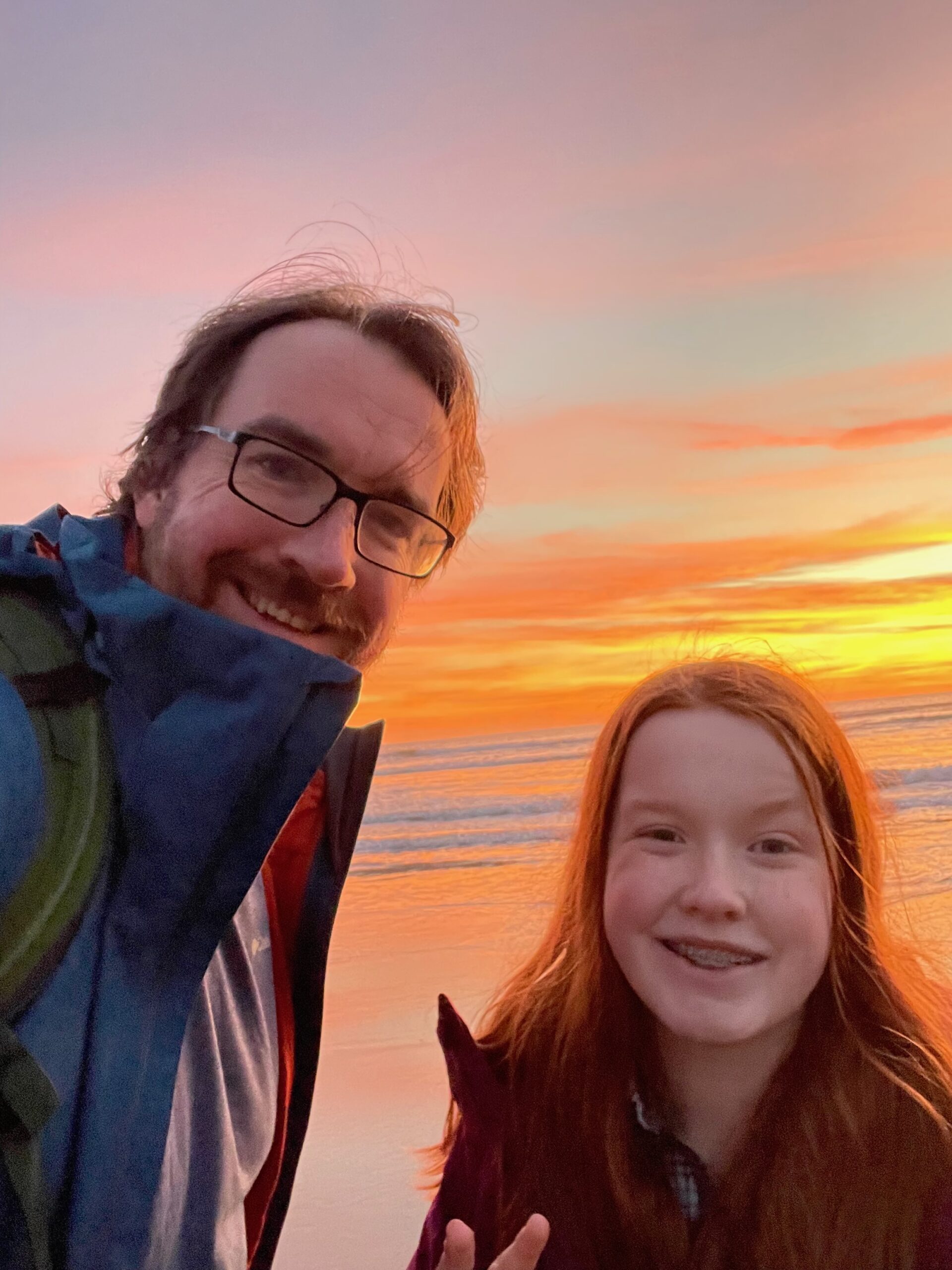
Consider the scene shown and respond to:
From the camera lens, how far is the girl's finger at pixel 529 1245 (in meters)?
1.61

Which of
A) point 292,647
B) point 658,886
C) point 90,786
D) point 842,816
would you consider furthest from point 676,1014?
point 90,786

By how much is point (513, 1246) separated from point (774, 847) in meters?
0.85

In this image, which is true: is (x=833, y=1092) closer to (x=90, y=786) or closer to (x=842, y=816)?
(x=842, y=816)

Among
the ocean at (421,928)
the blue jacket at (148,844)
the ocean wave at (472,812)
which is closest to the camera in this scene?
the blue jacket at (148,844)

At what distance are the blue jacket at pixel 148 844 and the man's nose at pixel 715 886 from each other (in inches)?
28.8

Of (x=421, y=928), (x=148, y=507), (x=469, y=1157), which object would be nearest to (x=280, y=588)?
(x=148, y=507)

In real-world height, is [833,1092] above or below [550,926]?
below

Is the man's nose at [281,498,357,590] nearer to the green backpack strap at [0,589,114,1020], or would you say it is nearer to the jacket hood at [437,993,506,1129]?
the green backpack strap at [0,589,114,1020]

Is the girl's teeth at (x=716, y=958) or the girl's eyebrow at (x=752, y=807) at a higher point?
the girl's eyebrow at (x=752, y=807)

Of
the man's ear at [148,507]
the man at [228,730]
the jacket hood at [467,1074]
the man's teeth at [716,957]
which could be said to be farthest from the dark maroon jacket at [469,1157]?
the man's ear at [148,507]

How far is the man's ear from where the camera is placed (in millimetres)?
2340

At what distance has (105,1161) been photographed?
1468 mm

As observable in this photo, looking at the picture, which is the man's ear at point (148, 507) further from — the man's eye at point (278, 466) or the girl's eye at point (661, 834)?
the girl's eye at point (661, 834)

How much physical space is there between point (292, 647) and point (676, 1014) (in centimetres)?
100
